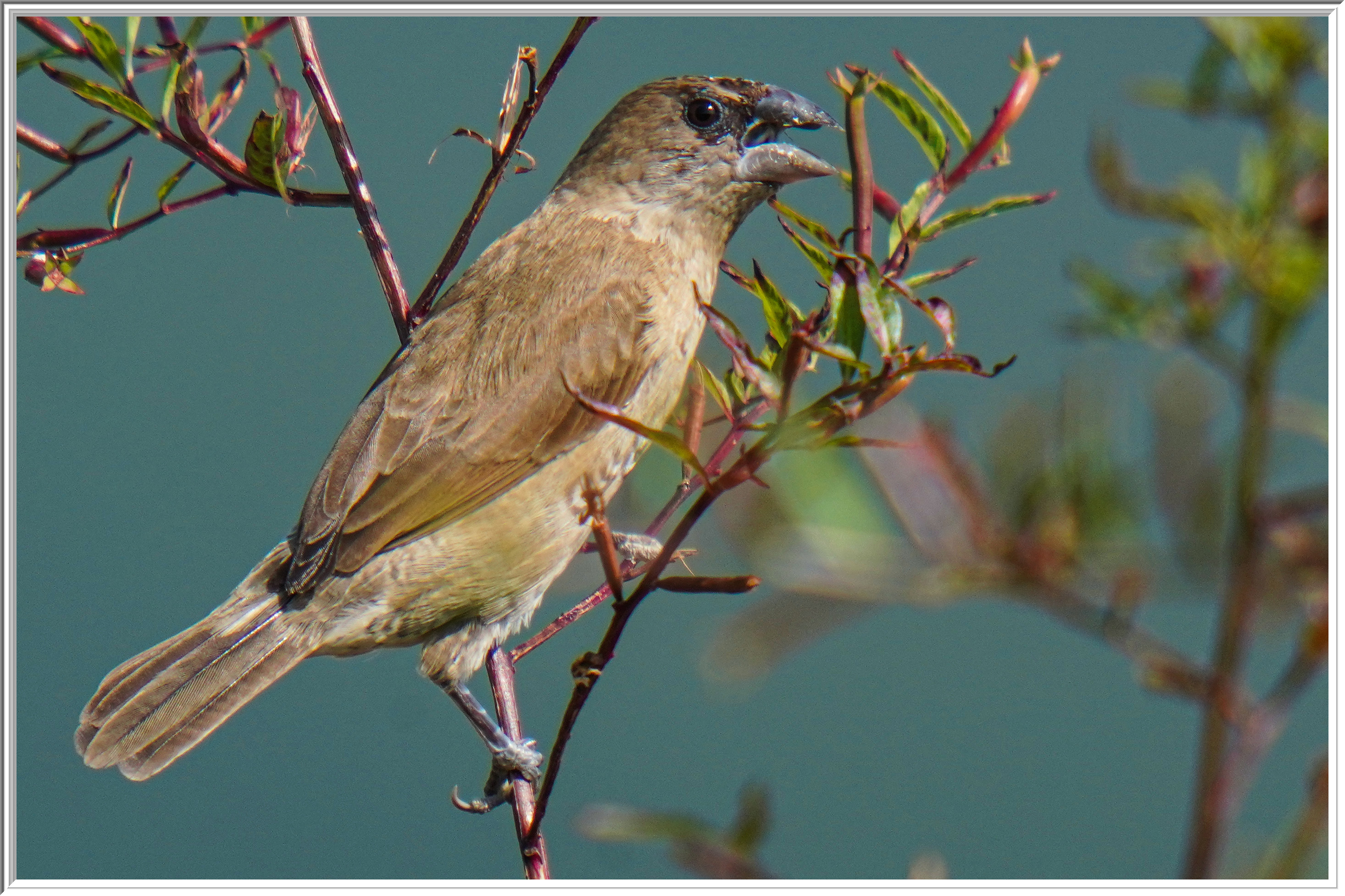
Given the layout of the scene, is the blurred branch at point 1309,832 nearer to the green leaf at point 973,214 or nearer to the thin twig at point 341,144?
the green leaf at point 973,214

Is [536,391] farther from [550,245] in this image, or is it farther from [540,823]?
[540,823]

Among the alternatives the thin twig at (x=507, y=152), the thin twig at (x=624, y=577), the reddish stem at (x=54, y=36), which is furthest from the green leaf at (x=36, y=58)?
the thin twig at (x=624, y=577)

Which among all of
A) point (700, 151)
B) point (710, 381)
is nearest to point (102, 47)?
point (710, 381)

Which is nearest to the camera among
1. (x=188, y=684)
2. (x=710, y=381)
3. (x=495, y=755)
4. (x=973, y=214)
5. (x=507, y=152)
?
(x=973, y=214)

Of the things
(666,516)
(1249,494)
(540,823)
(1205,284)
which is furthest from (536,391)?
(1249,494)

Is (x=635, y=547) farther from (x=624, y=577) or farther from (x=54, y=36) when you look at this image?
(x=54, y=36)

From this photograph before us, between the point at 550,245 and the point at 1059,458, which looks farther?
the point at 550,245

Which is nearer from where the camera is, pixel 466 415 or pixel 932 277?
pixel 932 277
